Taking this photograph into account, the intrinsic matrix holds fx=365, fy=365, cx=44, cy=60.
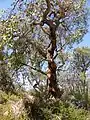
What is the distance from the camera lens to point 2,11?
17984mm

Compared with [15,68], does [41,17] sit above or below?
above

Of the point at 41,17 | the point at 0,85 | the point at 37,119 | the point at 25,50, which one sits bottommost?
the point at 37,119

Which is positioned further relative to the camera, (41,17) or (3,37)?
(41,17)

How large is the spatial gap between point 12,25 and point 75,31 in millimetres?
4500

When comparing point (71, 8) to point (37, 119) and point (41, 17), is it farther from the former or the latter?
point (37, 119)

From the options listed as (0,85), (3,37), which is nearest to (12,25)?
(3,37)

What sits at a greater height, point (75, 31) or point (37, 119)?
point (75, 31)

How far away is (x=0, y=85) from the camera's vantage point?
2181cm

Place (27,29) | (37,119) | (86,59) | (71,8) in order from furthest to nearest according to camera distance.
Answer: (86,59) → (71,8) → (27,29) → (37,119)

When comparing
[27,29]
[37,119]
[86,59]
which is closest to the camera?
[37,119]

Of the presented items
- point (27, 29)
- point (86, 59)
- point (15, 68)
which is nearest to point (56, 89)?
point (15, 68)

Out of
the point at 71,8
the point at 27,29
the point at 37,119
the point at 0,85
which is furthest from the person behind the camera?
the point at 0,85

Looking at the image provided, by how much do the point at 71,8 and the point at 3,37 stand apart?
4546 mm

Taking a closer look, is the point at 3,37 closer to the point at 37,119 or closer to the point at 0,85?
the point at 37,119
